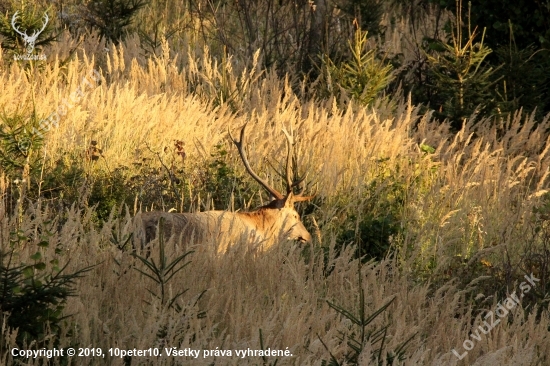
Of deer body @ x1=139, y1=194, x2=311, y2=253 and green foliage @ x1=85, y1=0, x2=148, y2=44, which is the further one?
green foliage @ x1=85, y1=0, x2=148, y2=44

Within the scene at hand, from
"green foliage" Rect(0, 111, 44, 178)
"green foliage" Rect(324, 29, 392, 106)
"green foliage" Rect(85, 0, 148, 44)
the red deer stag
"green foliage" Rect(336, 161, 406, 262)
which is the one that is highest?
"green foliage" Rect(85, 0, 148, 44)

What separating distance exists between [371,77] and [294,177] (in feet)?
12.3

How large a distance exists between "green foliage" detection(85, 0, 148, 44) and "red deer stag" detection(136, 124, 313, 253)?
6.52 meters

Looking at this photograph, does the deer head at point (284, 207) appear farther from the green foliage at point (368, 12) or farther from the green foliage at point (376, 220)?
the green foliage at point (368, 12)

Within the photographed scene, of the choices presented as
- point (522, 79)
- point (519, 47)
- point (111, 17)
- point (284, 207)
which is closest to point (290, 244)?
point (284, 207)

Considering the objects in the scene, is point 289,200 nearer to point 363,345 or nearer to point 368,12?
point 363,345

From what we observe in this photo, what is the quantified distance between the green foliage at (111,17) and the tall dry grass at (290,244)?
139 cm

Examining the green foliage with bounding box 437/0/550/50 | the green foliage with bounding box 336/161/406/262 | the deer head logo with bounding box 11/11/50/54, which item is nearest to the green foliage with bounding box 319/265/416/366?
the green foliage with bounding box 336/161/406/262

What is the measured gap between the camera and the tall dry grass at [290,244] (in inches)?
177

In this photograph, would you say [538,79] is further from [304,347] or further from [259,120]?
[304,347]

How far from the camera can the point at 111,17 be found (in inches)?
508

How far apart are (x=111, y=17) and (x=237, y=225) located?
748 cm

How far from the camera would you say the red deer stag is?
228 inches

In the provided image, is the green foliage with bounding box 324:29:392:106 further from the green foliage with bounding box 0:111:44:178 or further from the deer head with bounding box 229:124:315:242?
the green foliage with bounding box 0:111:44:178
